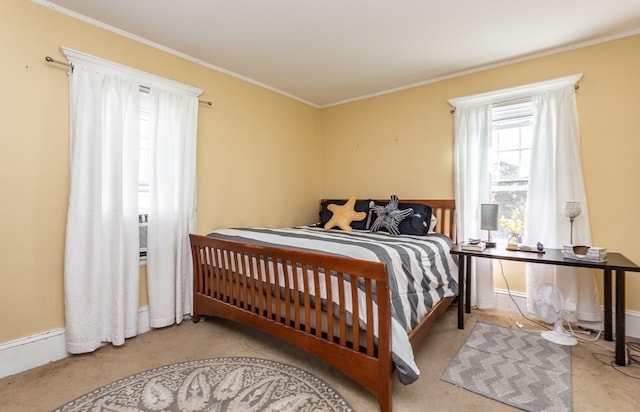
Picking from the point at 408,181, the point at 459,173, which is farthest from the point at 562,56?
the point at 408,181

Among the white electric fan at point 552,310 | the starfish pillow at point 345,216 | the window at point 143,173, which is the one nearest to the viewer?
the white electric fan at point 552,310

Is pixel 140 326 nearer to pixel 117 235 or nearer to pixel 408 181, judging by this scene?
pixel 117 235

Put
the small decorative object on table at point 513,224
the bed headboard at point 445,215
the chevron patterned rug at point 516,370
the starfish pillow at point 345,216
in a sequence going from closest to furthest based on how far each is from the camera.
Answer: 1. the chevron patterned rug at point 516,370
2. the small decorative object on table at point 513,224
3. the bed headboard at point 445,215
4. the starfish pillow at point 345,216

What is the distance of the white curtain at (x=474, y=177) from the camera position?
3.05 m

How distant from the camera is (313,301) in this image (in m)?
1.89

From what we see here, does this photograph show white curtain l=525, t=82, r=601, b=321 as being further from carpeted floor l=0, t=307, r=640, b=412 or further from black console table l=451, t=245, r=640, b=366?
carpeted floor l=0, t=307, r=640, b=412

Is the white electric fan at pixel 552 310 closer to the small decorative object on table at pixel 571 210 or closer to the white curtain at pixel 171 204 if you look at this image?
the small decorative object on table at pixel 571 210

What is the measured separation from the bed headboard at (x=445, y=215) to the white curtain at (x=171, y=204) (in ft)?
8.27

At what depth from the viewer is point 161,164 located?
2.62 meters

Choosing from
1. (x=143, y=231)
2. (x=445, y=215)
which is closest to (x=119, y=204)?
(x=143, y=231)

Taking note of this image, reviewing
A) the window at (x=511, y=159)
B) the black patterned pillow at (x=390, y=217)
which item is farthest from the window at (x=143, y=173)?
the window at (x=511, y=159)

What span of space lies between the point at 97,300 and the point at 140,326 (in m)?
0.46

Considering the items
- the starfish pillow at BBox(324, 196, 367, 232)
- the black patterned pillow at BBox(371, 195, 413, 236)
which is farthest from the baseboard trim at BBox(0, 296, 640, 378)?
the starfish pillow at BBox(324, 196, 367, 232)

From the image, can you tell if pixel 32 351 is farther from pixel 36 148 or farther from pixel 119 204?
pixel 36 148
